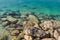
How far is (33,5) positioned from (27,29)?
9.62 meters

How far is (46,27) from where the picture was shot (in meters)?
14.1

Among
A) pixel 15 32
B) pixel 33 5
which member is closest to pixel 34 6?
pixel 33 5

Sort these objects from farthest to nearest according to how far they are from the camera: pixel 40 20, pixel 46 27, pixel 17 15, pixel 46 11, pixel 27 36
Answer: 1. pixel 46 11
2. pixel 17 15
3. pixel 40 20
4. pixel 46 27
5. pixel 27 36

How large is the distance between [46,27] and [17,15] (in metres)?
5.16

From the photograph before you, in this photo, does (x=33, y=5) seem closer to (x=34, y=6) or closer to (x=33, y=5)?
(x=33, y=5)

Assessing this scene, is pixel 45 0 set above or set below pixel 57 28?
above

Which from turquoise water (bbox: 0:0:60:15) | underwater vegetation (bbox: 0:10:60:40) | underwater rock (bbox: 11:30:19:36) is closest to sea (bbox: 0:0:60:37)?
turquoise water (bbox: 0:0:60:15)

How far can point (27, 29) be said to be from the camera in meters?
13.3

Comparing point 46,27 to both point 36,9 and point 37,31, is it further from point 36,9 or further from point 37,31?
point 36,9

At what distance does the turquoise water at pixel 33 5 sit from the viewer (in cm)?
2041

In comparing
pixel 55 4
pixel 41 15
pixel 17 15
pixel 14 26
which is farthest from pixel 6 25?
pixel 55 4

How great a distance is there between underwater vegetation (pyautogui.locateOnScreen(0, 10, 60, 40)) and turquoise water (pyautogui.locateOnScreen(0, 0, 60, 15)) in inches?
116


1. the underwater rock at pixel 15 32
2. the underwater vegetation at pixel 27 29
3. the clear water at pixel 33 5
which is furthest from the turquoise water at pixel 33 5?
the underwater rock at pixel 15 32

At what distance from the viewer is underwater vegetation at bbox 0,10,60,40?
12953 mm
